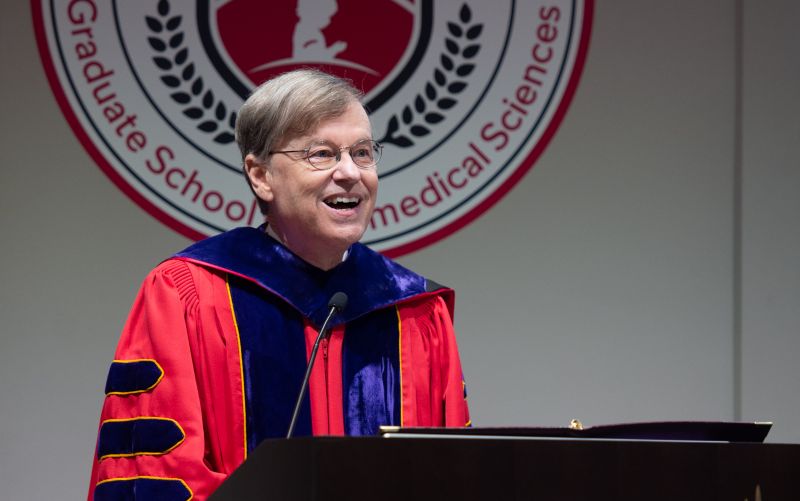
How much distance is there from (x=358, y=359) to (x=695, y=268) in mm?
1901

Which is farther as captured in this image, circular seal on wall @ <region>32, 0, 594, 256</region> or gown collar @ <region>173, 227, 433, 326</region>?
circular seal on wall @ <region>32, 0, 594, 256</region>

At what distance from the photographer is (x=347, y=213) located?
260 centimetres

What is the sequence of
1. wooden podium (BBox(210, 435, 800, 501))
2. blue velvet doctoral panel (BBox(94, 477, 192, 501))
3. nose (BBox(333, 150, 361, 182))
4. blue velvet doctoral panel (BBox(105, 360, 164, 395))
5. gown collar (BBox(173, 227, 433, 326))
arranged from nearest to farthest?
wooden podium (BBox(210, 435, 800, 501))
blue velvet doctoral panel (BBox(94, 477, 192, 501))
blue velvet doctoral panel (BBox(105, 360, 164, 395))
nose (BBox(333, 150, 361, 182))
gown collar (BBox(173, 227, 433, 326))

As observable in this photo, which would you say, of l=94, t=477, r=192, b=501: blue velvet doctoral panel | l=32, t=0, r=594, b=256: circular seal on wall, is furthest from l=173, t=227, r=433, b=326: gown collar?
l=32, t=0, r=594, b=256: circular seal on wall

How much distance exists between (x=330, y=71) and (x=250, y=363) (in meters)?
1.72

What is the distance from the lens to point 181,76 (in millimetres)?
4027

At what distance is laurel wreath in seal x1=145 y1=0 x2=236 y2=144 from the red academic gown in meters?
1.35

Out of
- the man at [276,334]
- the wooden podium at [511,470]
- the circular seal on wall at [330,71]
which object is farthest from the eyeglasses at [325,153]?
the circular seal on wall at [330,71]

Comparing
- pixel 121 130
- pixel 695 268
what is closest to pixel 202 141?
pixel 121 130

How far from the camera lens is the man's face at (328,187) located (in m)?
2.58

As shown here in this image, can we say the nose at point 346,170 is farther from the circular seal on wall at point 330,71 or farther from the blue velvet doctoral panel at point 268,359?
the circular seal on wall at point 330,71

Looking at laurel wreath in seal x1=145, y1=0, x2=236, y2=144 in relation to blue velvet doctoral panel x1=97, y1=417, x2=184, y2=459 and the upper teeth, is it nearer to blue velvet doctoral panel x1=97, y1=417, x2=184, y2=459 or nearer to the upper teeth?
the upper teeth

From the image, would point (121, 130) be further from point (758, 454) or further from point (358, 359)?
point (758, 454)

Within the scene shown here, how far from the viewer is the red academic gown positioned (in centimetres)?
242
